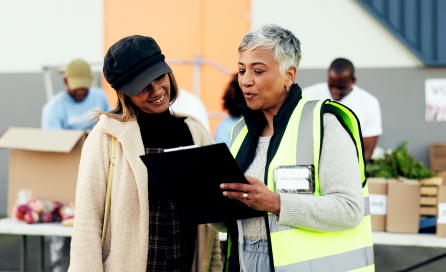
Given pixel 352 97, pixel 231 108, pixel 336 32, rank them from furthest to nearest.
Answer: pixel 336 32, pixel 352 97, pixel 231 108

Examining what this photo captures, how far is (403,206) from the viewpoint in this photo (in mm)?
2486

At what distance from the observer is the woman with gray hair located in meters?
1.21

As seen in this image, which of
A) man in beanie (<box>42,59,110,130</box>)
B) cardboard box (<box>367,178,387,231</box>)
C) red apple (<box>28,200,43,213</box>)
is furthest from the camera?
man in beanie (<box>42,59,110,130</box>)

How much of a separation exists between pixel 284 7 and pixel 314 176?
4286 mm

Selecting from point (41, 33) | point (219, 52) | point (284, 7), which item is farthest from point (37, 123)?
point (284, 7)

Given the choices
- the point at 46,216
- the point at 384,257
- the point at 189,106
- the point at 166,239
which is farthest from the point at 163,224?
the point at 384,257

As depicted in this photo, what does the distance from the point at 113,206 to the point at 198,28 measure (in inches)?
159

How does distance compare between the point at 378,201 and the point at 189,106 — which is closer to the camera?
the point at 378,201

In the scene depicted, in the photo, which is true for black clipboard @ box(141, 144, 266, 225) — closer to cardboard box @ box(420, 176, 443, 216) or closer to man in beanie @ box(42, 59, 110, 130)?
cardboard box @ box(420, 176, 443, 216)

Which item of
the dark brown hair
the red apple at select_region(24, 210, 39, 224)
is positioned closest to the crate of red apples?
the red apple at select_region(24, 210, 39, 224)

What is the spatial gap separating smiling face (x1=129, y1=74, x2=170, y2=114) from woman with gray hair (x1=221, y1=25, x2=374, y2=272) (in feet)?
1.29

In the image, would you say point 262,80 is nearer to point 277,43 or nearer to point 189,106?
point 277,43

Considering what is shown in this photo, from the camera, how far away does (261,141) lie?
1511mm

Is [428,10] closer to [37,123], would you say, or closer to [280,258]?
[280,258]
